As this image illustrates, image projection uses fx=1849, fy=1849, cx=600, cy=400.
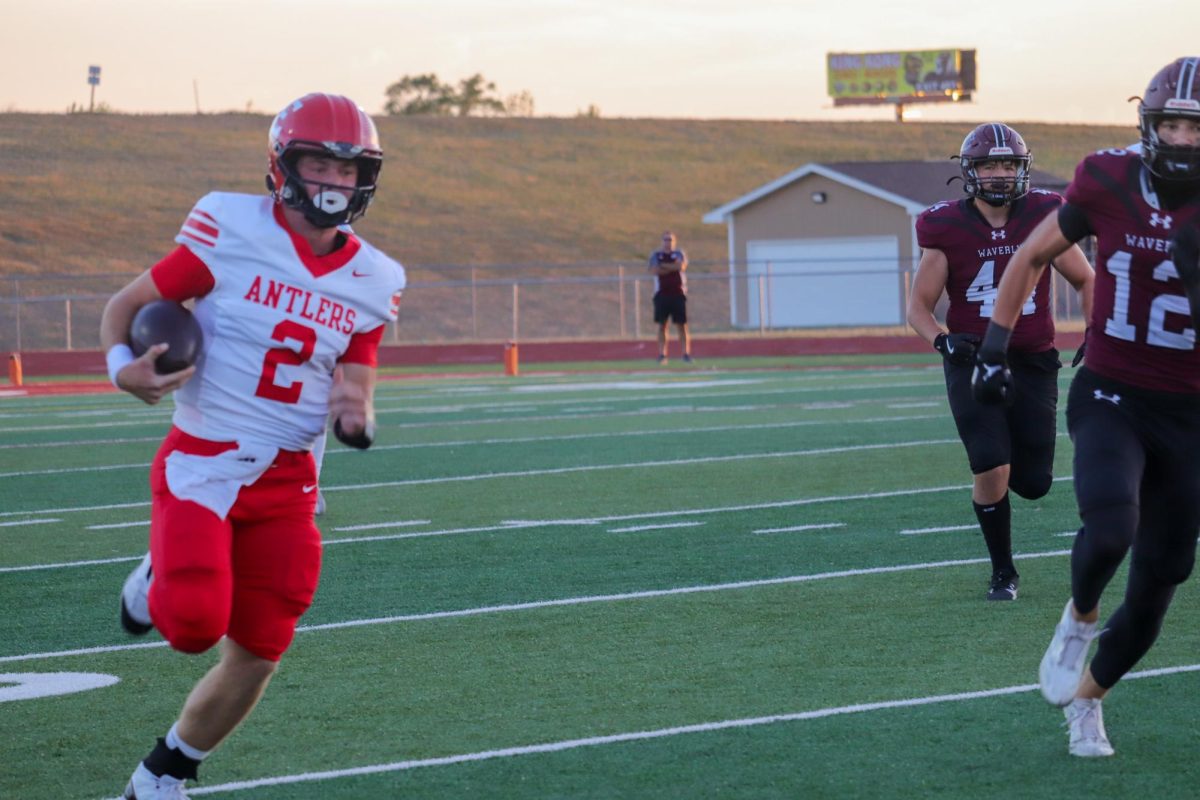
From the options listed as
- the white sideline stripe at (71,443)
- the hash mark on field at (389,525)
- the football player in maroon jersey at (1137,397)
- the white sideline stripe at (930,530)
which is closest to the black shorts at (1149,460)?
the football player in maroon jersey at (1137,397)

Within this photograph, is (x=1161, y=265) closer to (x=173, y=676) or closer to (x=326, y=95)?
(x=326, y=95)

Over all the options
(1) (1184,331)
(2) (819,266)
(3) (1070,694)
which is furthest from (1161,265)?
(2) (819,266)

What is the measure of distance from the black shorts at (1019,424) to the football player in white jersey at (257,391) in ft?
11.4

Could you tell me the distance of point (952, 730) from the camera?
5.21 m

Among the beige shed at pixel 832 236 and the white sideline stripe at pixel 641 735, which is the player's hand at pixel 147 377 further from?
the beige shed at pixel 832 236

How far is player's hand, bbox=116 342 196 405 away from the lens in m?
4.25

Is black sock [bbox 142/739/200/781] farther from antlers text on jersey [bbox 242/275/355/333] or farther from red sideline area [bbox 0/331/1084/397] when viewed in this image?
red sideline area [bbox 0/331/1084/397]

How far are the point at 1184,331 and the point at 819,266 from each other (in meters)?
35.6

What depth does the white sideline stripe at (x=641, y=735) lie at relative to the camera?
4832mm

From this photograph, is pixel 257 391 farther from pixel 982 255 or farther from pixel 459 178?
pixel 459 178

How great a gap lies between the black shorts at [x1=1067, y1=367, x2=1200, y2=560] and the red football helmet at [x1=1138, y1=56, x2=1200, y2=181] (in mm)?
590

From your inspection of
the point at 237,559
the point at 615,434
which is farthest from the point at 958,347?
the point at 615,434

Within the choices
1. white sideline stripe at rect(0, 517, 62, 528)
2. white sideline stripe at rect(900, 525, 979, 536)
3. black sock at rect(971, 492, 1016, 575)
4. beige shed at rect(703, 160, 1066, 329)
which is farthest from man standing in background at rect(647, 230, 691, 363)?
black sock at rect(971, 492, 1016, 575)

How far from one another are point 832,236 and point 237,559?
36.7m
